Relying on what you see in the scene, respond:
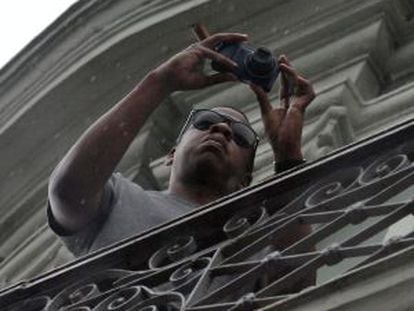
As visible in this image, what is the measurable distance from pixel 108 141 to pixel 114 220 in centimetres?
33

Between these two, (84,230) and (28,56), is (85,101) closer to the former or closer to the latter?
(28,56)

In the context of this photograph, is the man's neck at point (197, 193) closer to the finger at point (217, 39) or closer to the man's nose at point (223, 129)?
the man's nose at point (223, 129)

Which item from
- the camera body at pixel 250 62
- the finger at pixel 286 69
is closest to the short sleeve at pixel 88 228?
the camera body at pixel 250 62

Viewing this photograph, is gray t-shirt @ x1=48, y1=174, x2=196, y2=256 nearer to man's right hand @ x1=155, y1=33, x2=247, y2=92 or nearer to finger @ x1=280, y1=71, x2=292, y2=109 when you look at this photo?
man's right hand @ x1=155, y1=33, x2=247, y2=92

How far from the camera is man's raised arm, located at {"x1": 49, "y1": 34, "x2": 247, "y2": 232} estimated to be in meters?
7.57

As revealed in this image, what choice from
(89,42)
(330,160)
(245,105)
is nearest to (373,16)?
(245,105)

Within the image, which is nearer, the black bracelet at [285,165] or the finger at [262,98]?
the black bracelet at [285,165]

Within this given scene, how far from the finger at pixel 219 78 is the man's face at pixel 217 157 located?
0.52m

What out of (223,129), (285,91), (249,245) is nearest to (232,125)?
(223,129)

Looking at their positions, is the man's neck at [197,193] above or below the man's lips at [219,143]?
below

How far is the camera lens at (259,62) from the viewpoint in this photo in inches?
314

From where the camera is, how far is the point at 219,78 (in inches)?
300

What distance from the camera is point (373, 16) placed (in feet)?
42.1

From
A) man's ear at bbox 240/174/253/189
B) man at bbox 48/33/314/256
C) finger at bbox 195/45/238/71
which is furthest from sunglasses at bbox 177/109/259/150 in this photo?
Result: finger at bbox 195/45/238/71
